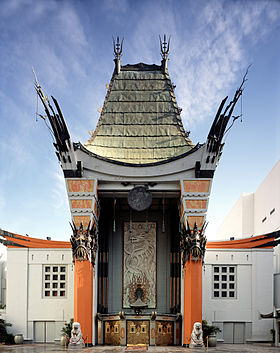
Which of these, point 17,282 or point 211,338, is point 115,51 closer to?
point 17,282

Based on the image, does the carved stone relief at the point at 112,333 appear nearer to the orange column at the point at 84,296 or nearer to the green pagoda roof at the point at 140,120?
the orange column at the point at 84,296

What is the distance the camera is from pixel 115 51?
3055 centimetres

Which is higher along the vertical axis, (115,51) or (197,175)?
(115,51)

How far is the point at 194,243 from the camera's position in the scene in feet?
80.8

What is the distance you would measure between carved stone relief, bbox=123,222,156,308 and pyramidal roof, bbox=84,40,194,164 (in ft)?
12.5

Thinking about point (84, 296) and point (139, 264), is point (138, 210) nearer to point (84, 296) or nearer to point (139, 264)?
point (139, 264)

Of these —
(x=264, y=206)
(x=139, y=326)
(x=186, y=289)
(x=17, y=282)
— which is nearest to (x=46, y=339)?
(x=17, y=282)

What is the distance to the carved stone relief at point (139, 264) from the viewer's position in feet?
88.8

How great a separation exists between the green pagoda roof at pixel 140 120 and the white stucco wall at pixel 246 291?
576 centimetres

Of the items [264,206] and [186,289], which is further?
Answer: [264,206]

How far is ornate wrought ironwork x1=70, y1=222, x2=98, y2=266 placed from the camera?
2453 centimetres

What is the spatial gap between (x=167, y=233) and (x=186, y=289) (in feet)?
12.6

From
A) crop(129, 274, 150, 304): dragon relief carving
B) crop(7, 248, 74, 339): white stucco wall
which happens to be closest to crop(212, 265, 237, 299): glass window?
crop(129, 274, 150, 304): dragon relief carving

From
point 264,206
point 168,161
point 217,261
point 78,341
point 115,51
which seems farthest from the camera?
point 264,206
